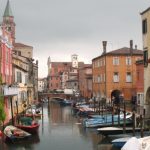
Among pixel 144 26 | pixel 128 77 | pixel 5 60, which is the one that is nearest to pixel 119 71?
pixel 128 77

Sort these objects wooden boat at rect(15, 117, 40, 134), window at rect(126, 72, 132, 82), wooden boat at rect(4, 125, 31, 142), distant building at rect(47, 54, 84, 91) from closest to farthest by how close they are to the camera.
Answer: wooden boat at rect(4, 125, 31, 142), wooden boat at rect(15, 117, 40, 134), window at rect(126, 72, 132, 82), distant building at rect(47, 54, 84, 91)

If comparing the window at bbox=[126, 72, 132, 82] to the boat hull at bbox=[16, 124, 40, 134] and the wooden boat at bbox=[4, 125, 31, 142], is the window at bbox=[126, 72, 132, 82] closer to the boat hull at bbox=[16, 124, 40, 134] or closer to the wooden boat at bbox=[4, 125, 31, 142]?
the boat hull at bbox=[16, 124, 40, 134]

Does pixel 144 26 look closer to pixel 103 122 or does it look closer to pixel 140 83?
pixel 140 83

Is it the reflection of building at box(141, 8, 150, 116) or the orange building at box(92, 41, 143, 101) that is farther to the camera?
the orange building at box(92, 41, 143, 101)

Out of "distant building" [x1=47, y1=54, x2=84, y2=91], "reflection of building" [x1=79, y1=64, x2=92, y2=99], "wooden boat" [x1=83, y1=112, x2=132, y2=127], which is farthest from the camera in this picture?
"distant building" [x1=47, y1=54, x2=84, y2=91]

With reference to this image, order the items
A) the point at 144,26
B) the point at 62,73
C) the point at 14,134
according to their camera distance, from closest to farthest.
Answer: the point at 14,134 < the point at 144,26 < the point at 62,73

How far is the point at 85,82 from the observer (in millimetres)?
82938

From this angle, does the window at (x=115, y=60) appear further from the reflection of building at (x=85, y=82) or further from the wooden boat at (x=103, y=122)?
the wooden boat at (x=103, y=122)

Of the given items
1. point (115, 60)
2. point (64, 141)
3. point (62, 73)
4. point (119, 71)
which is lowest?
point (64, 141)

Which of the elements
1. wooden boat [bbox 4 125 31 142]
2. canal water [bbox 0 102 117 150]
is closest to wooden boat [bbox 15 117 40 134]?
canal water [bbox 0 102 117 150]

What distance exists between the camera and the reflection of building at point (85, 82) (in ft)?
260

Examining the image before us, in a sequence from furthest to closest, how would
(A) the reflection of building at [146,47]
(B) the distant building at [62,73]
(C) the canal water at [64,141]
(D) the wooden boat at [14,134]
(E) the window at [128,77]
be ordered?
(B) the distant building at [62,73] → (E) the window at [128,77] → (A) the reflection of building at [146,47] → (D) the wooden boat at [14,134] → (C) the canal water at [64,141]

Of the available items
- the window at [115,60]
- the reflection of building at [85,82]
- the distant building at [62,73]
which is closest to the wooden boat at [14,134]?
the window at [115,60]

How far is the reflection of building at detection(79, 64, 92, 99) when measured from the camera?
7932 centimetres
